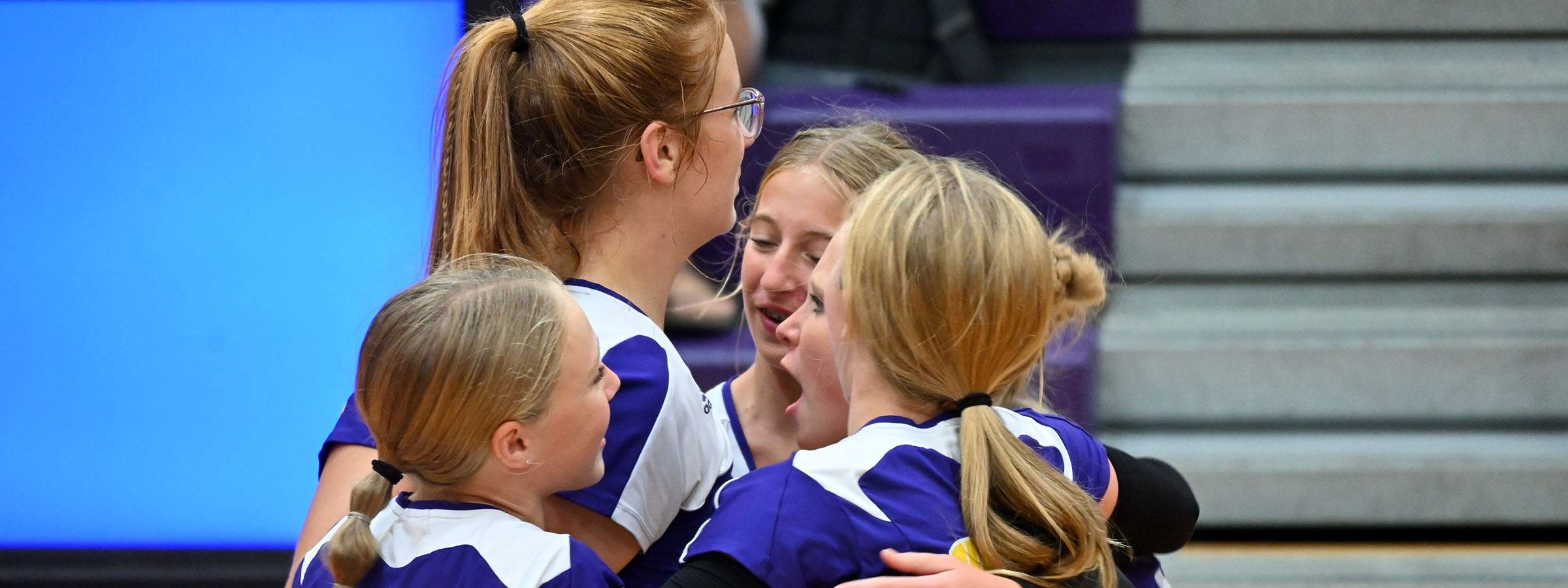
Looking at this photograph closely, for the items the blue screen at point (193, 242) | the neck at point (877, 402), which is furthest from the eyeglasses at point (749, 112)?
the blue screen at point (193, 242)

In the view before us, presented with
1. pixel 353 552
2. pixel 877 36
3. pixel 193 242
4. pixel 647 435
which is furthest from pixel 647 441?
pixel 877 36

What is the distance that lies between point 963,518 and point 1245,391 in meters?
1.96

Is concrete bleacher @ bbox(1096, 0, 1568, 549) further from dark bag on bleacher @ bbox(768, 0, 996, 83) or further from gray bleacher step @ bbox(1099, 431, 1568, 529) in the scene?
dark bag on bleacher @ bbox(768, 0, 996, 83)

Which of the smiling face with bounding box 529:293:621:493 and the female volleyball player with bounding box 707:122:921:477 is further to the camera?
the female volleyball player with bounding box 707:122:921:477

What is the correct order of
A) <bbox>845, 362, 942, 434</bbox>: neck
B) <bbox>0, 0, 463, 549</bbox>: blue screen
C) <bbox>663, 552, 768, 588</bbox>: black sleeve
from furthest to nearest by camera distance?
<bbox>0, 0, 463, 549</bbox>: blue screen → <bbox>845, 362, 942, 434</bbox>: neck → <bbox>663, 552, 768, 588</bbox>: black sleeve

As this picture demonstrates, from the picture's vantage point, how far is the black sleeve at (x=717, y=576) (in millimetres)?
885

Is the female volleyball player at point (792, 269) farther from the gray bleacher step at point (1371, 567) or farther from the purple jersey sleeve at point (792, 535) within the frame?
the gray bleacher step at point (1371, 567)

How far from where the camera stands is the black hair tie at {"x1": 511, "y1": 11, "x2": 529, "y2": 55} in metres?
1.04

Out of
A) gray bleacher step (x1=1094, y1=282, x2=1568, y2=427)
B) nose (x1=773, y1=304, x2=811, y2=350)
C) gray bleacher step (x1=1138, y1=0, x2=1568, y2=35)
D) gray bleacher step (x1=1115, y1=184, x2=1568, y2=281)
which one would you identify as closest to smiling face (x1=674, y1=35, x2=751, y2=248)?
nose (x1=773, y1=304, x2=811, y2=350)

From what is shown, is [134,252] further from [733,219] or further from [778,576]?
[778,576]

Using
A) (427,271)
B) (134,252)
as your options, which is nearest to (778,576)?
(427,271)

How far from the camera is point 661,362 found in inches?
38.9

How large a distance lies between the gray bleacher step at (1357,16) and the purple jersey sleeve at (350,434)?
2502 millimetres

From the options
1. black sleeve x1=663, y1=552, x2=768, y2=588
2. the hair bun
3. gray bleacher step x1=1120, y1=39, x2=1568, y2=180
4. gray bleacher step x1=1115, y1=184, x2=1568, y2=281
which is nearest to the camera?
black sleeve x1=663, y1=552, x2=768, y2=588
